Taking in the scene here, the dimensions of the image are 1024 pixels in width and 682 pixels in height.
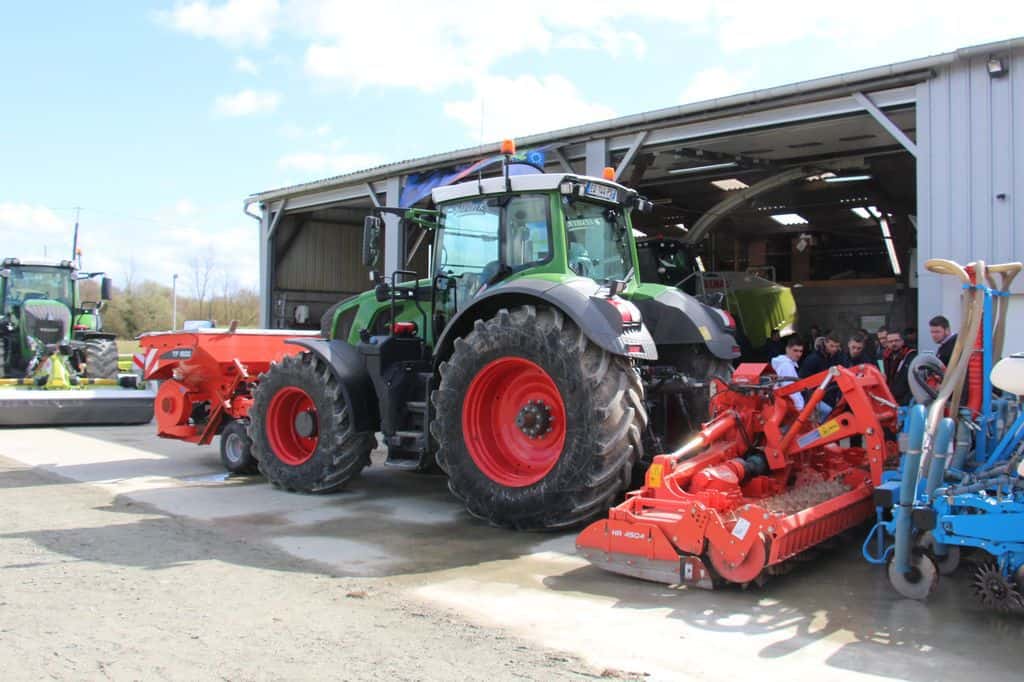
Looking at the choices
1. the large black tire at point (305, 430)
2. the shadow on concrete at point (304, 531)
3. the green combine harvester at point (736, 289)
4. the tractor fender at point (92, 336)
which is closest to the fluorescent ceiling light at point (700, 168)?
the green combine harvester at point (736, 289)

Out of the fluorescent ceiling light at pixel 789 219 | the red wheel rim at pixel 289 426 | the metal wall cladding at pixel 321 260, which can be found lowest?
the red wheel rim at pixel 289 426

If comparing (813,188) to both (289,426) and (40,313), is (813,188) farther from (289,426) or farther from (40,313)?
(40,313)

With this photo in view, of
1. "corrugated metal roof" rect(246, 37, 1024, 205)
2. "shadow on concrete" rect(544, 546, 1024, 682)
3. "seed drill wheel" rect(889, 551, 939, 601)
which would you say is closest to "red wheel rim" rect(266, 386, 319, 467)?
"shadow on concrete" rect(544, 546, 1024, 682)

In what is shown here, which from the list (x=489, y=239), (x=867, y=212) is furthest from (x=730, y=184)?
(x=489, y=239)

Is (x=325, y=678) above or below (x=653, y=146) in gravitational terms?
below

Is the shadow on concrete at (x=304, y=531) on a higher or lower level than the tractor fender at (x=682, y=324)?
lower

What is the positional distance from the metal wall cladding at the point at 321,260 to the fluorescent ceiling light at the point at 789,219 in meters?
9.49

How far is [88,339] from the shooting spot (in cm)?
1620

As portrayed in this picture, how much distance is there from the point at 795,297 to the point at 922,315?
8.21 meters

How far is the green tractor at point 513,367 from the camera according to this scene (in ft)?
18.6

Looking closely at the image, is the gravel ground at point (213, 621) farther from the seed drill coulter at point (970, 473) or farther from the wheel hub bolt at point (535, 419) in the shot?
the seed drill coulter at point (970, 473)

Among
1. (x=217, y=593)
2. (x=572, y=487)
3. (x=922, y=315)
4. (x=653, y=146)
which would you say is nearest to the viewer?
(x=217, y=593)

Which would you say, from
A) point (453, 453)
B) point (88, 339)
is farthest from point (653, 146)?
point (88, 339)

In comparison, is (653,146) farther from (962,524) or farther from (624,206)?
(962,524)
